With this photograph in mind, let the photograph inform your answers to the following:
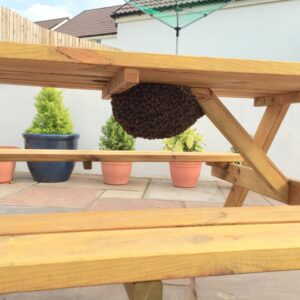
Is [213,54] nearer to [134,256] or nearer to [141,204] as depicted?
[141,204]

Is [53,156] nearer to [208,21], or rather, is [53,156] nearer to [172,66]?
[172,66]

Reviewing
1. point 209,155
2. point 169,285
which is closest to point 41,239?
point 169,285

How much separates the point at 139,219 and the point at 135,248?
0.23 metres

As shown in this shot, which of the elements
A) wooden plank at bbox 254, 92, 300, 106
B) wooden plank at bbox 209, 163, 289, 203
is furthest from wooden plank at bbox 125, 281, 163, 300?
wooden plank at bbox 254, 92, 300, 106

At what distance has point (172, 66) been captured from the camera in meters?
1.17

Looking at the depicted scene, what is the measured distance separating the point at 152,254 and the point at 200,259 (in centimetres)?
11

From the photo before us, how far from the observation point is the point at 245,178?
2162mm

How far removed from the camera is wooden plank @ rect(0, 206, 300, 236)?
0.92 metres

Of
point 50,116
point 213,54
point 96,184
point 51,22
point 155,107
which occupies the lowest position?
point 96,184

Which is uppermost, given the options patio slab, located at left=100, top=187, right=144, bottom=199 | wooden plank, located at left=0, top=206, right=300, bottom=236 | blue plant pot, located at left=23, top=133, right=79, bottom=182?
wooden plank, located at left=0, top=206, right=300, bottom=236

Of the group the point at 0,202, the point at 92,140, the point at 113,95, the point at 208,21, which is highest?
the point at 208,21

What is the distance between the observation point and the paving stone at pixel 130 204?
3.46 metres

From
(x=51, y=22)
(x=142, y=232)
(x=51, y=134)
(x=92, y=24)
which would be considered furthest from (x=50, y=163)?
(x=51, y=22)

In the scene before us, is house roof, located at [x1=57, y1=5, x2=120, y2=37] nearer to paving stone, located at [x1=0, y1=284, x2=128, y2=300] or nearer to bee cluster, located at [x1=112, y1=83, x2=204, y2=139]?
bee cluster, located at [x1=112, y1=83, x2=204, y2=139]
